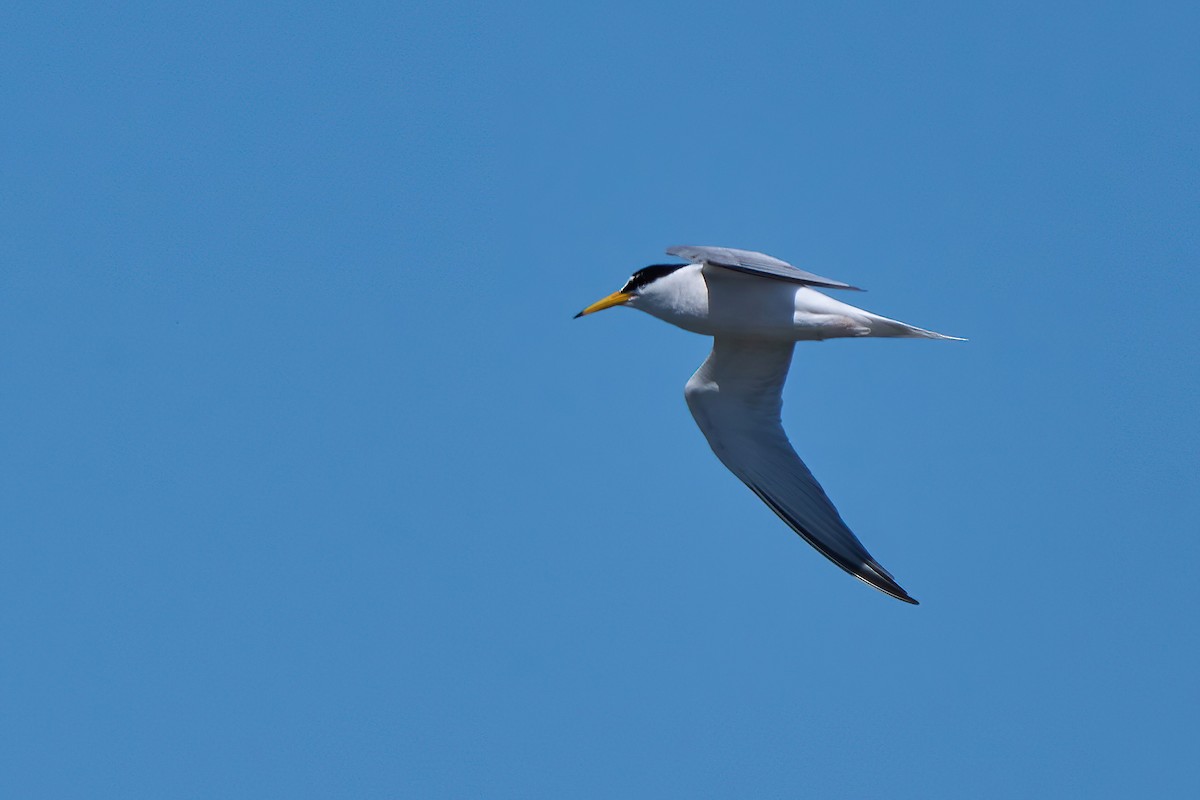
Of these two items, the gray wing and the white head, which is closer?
the gray wing

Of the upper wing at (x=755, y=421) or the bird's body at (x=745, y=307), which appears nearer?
the bird's body at (x=745, y=307)

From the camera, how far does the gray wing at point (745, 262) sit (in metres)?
12.0

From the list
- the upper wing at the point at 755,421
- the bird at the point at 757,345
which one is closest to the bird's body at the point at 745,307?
the bird at the point at 757,345

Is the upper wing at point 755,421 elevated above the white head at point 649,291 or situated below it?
below

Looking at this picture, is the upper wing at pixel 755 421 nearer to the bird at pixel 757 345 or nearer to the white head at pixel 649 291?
the bird at pixel 757 345

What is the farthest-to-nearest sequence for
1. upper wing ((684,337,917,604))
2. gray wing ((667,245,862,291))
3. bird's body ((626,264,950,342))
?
upper wing ((684,337,917,604)) → bird's body ((626,264,950,342)) → gray wing ((667,245,862,291))

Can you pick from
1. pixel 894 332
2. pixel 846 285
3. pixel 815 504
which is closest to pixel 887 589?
pixel 815 504

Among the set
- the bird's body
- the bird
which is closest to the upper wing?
the bird

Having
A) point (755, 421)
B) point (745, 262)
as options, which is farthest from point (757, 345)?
point (745, 262)

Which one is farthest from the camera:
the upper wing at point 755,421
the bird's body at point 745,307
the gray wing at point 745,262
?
the upper wing at point 755,421

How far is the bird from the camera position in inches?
511

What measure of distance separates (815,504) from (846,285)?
3636 millimetres

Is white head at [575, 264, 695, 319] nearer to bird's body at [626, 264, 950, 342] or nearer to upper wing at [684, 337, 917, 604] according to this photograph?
bird's body at [626, 264, 950, 342]

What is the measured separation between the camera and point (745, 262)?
12.4m
